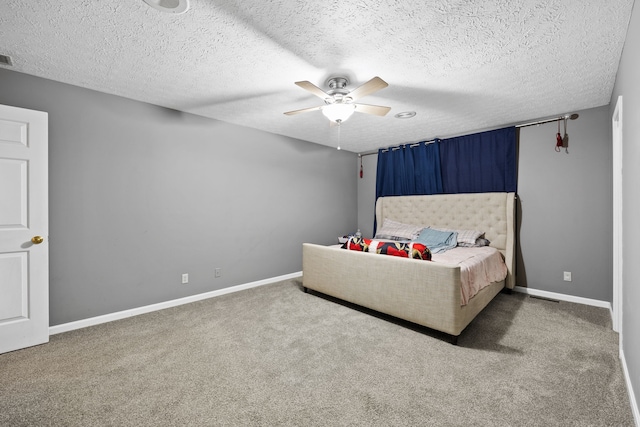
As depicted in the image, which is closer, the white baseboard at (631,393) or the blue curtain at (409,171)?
the white baseboard at (631,393)

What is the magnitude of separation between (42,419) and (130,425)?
509 mm

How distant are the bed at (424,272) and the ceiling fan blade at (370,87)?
1.53 metres

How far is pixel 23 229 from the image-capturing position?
2.32 metres

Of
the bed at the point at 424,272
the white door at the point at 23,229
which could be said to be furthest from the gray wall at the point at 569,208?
the white door at the point at 23,229

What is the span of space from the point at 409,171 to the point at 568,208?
215 centimetres

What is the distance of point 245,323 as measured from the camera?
2803 mm

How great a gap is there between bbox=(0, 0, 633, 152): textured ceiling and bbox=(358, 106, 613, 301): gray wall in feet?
1.37

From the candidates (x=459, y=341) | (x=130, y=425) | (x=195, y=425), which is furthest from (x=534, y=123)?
(x=130, y=425)

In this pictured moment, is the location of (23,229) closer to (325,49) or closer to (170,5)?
(170,5)

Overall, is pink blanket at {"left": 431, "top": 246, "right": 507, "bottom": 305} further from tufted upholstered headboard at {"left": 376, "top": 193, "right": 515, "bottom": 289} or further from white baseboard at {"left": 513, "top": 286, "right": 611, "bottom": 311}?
white baseboard at {"left": 513, "top": 286, "right": 611, "bottom": 311}

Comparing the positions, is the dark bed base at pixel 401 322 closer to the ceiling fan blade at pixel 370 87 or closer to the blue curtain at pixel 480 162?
the ceiling fan blade at pixel 370 87

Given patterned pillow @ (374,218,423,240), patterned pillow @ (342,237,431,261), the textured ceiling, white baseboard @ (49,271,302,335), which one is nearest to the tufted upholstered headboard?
patterned pillow @ (374,218,423,240)

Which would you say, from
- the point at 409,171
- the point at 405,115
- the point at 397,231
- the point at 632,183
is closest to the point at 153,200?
the point at 405,115

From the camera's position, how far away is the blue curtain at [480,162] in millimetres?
3832
